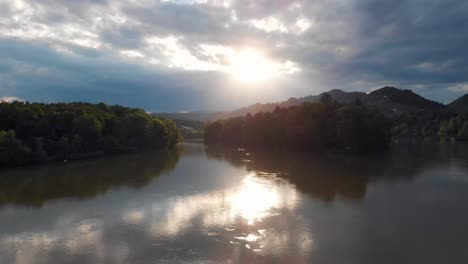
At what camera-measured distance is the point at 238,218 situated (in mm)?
18953

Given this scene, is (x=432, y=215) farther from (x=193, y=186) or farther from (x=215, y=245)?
(x=193, y=186)

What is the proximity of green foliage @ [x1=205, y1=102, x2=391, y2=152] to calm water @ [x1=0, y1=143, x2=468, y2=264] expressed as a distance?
22.1 metres

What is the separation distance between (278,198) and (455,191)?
12.9 m

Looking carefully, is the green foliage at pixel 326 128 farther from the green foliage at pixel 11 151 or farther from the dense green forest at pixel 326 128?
the green foliage at pixel 11 151

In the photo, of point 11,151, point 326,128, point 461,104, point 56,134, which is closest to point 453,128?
point 326,128

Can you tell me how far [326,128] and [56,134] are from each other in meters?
41.9

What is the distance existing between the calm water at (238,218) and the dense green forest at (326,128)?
22242 mm

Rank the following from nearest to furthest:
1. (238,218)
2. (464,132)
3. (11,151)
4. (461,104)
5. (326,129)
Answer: (238,218)
(11,151)
(326,129)
(464,132)
(461,104)

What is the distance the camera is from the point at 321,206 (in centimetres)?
2136

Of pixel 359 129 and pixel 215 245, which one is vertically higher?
pixel 359 129

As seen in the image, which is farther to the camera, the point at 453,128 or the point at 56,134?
the point at 453,128

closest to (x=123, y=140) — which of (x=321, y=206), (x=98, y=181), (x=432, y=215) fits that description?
(x=98, y=181)

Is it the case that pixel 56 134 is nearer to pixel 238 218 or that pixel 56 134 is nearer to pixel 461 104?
pixel 238 218

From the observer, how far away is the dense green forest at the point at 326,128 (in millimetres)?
57188
